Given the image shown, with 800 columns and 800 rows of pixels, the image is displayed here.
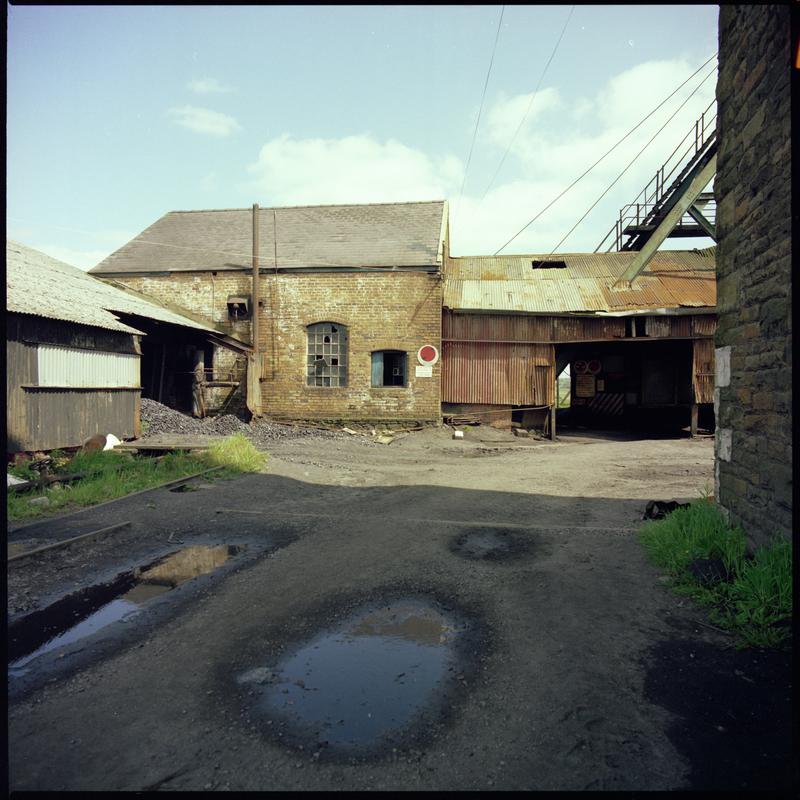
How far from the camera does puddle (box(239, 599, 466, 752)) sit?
2479 millimetres

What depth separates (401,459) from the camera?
11773 mm

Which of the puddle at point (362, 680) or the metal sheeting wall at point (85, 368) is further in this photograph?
the metal sheeting wall at point (85, 368)

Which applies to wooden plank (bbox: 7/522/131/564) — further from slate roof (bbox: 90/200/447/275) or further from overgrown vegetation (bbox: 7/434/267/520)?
slate roof (bbox: 90/200/447/275)

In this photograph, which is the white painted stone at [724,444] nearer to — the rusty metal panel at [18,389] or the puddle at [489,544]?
the puddle at [489,544]

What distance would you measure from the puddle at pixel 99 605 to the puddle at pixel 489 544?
242 centimetres

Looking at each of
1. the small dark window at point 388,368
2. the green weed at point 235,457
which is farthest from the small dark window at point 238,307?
the green weed at point 235,457

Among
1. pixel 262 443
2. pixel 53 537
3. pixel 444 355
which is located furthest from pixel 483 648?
pixel 444 355

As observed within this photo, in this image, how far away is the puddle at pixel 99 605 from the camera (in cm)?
340

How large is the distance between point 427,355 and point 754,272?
450 inches

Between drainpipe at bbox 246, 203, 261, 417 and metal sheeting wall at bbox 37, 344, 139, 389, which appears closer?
metal sheeting wall at bbox 37, 344, 139, 389

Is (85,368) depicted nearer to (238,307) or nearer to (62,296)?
(62,296)

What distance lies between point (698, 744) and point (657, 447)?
11325 millimetres

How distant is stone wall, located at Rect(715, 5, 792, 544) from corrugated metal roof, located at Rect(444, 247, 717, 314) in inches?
418

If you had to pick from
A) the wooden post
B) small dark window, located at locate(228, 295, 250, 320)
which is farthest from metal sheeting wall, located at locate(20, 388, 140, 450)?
small dark window, located at locate(228, 295, 250, 320)
